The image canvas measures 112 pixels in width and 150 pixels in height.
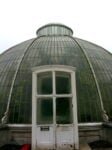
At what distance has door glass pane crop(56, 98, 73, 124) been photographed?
14.3 meters

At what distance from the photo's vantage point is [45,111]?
14391mm

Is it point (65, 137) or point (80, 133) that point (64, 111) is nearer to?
point (65, 137)

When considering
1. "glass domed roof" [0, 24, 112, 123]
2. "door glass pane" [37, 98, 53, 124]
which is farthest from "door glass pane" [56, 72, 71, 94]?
"glass domed roof" [0, 24, 112, 123]

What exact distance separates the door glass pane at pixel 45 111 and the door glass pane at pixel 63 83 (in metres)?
0.99

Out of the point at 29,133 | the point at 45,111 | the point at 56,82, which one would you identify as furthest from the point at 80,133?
the point at 56,82

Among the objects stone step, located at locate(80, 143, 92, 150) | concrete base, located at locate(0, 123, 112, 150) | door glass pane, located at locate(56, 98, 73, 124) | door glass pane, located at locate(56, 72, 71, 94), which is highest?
door glass pane, located at locate(56, 72, 71, 94)

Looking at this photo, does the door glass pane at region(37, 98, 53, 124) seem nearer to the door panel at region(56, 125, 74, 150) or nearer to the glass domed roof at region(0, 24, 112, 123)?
the door panel at region(56, 125, 74, 150)

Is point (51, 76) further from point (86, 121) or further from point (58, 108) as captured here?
point (86, 121)

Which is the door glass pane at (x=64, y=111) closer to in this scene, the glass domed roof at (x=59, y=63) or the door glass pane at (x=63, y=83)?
the door glass pane at (x=63, y=83)

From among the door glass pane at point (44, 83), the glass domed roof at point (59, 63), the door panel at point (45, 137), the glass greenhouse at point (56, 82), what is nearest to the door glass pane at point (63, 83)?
the glass greenhouse at point (56, 82)

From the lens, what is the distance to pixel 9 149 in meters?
15.0

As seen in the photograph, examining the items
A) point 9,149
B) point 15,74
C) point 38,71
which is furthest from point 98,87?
point 9,149

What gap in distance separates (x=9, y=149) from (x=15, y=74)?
6.96 meters

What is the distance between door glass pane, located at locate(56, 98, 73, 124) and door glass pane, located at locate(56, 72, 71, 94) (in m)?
0.62
